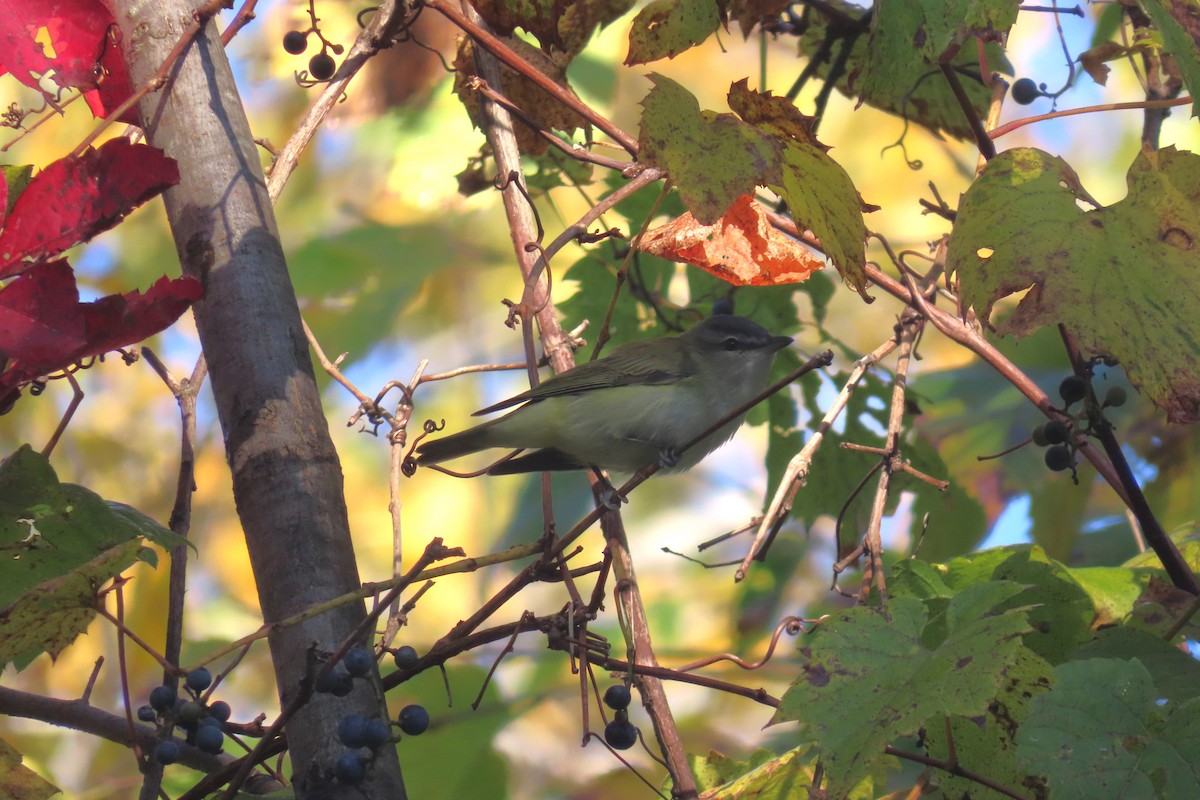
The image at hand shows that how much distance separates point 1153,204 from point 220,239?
153 cm

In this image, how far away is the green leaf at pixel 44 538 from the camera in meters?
1.54

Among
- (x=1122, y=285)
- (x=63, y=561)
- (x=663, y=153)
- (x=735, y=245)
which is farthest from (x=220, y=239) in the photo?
(x=1122, y=285)

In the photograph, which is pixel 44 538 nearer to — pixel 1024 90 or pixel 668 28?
pixel 668 28

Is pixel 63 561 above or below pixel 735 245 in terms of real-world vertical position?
below

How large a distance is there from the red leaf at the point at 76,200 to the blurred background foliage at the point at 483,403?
190 centimetres

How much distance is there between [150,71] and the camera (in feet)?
6.11

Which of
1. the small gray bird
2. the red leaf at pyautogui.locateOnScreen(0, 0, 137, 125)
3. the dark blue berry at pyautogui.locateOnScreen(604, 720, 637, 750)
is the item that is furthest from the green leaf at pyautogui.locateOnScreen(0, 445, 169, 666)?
the small gray bird

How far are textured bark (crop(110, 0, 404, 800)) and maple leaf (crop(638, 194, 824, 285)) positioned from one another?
936mm

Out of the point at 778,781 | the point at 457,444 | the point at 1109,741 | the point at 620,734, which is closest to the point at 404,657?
the point at 620,734

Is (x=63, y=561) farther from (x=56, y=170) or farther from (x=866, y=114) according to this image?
(x=866, y=114)

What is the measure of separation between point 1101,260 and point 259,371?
4.37ft

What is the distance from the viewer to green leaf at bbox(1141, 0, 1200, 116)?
180 centimetres

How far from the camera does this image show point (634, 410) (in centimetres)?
359

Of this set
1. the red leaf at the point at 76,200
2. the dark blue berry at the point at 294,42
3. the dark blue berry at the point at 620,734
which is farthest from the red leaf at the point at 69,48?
the dark blue berry at the point at 620,734
